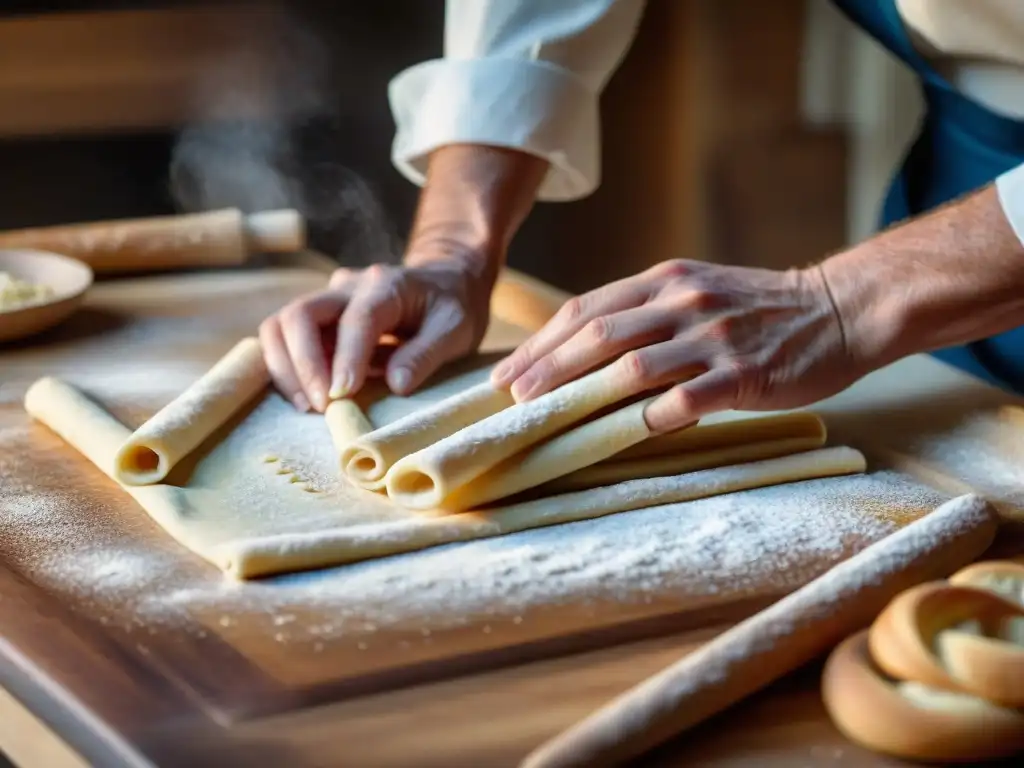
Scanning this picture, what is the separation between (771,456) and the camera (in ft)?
3.74

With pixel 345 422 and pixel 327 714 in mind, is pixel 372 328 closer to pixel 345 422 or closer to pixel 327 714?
pixel 345 422

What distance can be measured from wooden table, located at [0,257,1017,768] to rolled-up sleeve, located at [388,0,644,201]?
0.80 m

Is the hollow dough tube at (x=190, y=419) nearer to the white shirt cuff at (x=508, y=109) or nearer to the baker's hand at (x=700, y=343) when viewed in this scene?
the baker's hand at (x=700, y=343)

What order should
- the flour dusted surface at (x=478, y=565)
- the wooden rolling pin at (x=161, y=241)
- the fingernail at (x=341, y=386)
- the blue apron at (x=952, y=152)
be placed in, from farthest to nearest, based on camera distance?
the wooden rolling pin at (x=161, y=241) < the blue apron at (x=952, y=152) < the fingernail at (x=341, y=386) < the flour dusted surface at (x=478, y=565)

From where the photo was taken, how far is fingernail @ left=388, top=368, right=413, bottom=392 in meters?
1.31

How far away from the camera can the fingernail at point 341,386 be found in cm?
126

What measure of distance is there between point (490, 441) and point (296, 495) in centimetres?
17

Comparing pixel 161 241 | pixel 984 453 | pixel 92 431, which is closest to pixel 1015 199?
pixel 984 453

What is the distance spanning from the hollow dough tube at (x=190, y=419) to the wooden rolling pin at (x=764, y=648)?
50 cm

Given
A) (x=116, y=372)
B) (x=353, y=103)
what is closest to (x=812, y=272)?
(x=116, y=372)

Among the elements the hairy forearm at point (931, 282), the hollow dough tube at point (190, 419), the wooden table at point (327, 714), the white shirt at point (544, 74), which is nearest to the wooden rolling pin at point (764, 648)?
the wooden table at point (327, 714)

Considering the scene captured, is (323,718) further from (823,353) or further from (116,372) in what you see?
(116,372)

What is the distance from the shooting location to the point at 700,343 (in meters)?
1.15

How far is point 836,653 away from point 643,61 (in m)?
2.24
